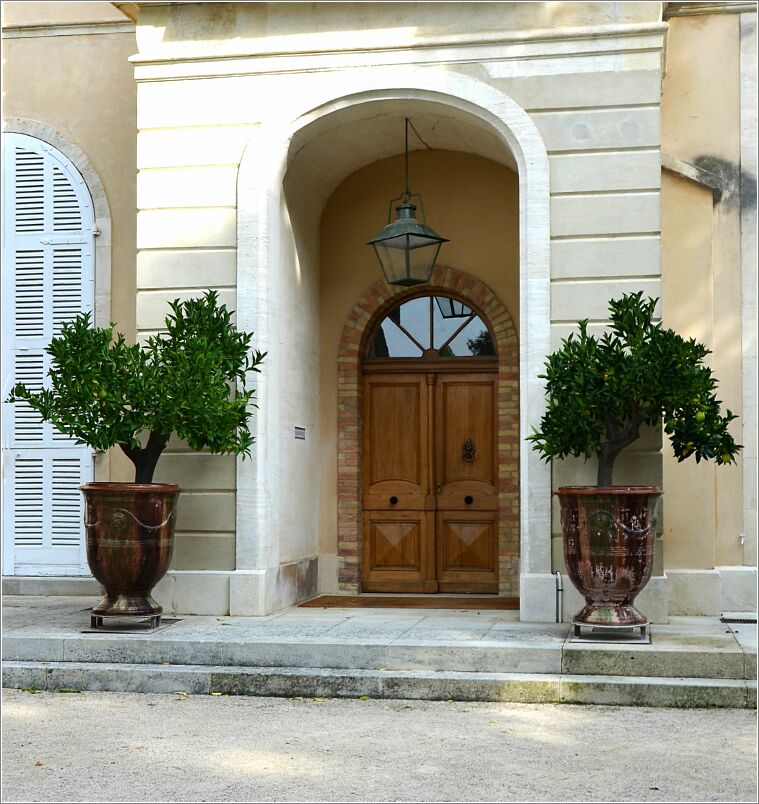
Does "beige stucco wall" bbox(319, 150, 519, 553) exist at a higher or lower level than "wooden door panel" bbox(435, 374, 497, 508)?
higher

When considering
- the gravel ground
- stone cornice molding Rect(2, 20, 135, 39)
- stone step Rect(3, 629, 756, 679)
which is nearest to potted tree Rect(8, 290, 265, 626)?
stone step Rect(3, 629, 756, 679)

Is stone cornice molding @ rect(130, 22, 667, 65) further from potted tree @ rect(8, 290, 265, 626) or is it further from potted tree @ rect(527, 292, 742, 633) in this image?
potted tree @ rect(8, 290, 265, 626)

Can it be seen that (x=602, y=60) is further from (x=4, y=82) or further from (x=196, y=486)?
(x=4, y=82)

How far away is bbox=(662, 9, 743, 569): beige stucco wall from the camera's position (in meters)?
9.52

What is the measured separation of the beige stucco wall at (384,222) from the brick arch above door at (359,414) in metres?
0.08

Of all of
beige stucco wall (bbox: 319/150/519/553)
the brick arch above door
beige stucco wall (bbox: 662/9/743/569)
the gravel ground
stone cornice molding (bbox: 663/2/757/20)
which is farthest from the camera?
beige stucco wall (bbox: 319/150/519/553)

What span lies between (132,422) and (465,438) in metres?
3.62

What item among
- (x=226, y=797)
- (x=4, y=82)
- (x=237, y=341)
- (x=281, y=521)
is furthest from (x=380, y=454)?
(x=226, y=797)

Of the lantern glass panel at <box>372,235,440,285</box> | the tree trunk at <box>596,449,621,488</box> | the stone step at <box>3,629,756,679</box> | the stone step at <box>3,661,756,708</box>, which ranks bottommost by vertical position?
the stone step at <box>3,661,756,708</box>

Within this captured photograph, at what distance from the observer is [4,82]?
10820mm

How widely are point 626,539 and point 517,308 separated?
354 centimetres

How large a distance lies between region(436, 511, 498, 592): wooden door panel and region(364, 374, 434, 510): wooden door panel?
0.29m

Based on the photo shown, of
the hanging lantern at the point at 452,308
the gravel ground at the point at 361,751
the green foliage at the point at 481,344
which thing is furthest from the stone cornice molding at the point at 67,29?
the gravel ground at the point at 361,751

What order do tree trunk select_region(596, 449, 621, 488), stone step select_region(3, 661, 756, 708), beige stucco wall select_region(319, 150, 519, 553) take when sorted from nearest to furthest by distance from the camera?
stone step select_region(3, 661, 756, 708), tree trunk select_region(596, 449, 621, 488), beige stucco wall select_region(319, 150, 519, 553)
